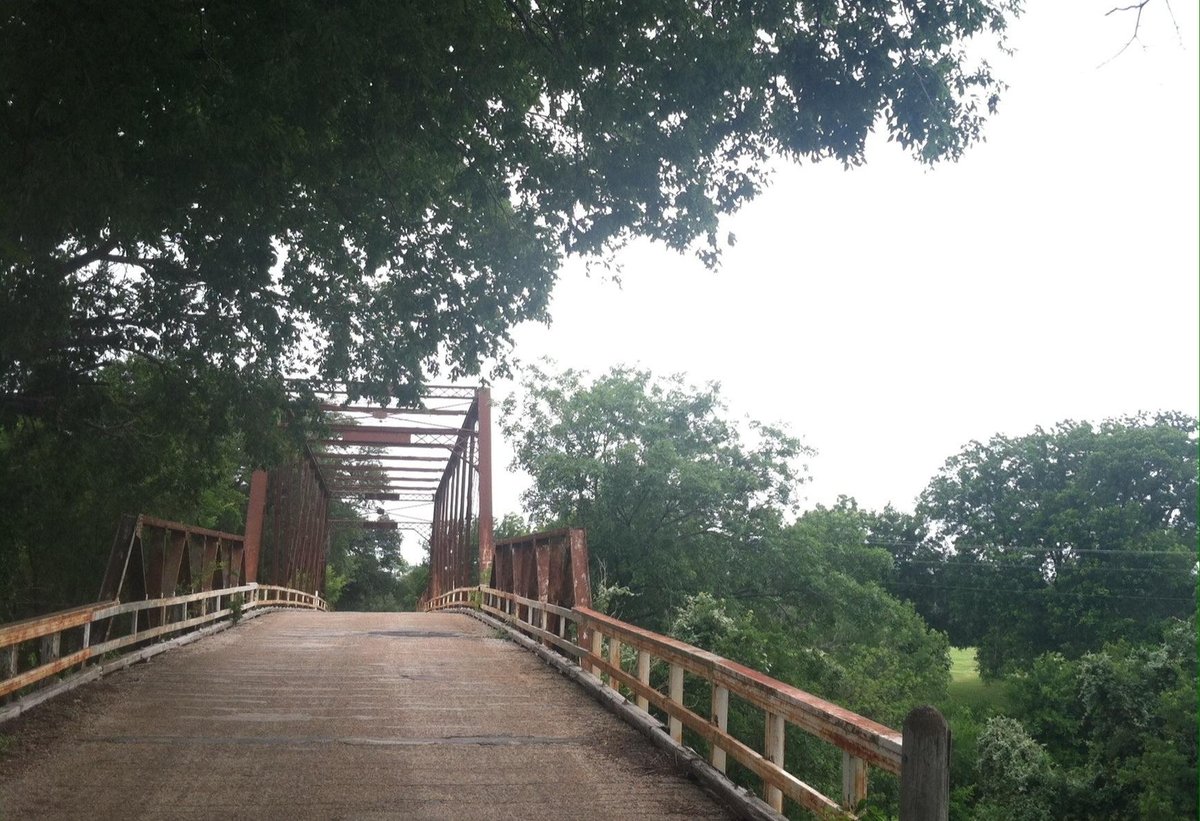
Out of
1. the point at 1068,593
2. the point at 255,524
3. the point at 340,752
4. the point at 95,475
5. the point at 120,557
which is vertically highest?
the point at 95,475

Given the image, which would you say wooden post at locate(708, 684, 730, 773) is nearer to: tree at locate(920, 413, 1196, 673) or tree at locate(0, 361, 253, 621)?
tree at locate(0, 361, 253, 621)

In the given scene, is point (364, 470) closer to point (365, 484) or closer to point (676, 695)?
point (365, 484)

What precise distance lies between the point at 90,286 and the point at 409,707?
22.1 feet

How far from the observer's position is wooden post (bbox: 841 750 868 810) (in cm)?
425

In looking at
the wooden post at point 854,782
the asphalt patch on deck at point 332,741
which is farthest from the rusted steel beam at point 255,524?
the wooden post at point 854,782

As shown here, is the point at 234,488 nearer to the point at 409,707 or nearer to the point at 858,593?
the point at 858,593

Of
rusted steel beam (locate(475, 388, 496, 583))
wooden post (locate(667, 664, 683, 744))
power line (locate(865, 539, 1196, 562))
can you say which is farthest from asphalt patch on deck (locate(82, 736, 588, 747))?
power line (locate(865, 539, 1196, 562))

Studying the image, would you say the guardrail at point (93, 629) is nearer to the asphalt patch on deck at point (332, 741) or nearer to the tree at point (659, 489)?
the asphalt patch on deck at point (332, 741)

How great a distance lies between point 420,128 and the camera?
7.57 m

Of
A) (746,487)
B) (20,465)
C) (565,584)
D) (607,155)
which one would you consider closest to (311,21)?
(607,155)

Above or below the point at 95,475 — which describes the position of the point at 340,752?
below

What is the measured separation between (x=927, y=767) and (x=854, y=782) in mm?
650

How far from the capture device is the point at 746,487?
28.3 metres

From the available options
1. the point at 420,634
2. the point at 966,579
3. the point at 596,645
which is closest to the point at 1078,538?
the point at 966,579
